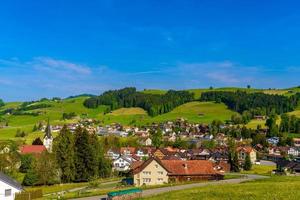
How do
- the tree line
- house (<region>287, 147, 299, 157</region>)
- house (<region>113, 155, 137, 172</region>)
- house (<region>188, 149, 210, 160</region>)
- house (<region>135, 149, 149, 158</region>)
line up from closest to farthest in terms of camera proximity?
the tree line
house (<region>113, 155, 137, 172</region>)
house (<region>135, 149, 149, 158</region>)
house (<region>188, 149, 210, 160</region>)
house (<region>287, 147, 299, 157</region>)

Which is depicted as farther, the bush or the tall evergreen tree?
the tall evergreen tree

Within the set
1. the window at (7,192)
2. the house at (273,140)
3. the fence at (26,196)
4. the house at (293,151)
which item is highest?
the house at (273,140)

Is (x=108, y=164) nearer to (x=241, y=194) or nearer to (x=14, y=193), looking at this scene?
(x=14, y=193)

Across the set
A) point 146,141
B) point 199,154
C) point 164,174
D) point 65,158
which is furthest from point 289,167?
point 146,141

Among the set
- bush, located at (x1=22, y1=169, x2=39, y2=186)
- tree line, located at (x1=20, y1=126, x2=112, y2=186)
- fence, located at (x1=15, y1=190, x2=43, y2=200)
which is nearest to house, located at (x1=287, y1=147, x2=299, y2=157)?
tree line, located at (x1=20, y1=126, x2=112, y2=186)

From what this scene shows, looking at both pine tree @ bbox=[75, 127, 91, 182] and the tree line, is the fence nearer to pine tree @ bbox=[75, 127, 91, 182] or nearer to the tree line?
the tree line

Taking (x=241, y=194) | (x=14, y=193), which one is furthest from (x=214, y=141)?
(x=241, y=194)

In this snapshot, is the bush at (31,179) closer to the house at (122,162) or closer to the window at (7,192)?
the window at (7,192)

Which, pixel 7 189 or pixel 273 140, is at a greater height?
pixel 273 140

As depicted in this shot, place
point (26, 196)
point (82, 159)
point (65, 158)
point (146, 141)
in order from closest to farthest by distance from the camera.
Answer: point (26, 196), point (65, 158), point (82, 159), point (146, 141)

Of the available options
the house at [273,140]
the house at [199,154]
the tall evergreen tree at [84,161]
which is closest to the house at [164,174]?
the tall evergreen tree at [84,161]

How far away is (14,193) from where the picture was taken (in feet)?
163

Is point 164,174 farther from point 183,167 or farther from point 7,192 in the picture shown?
point 7,192

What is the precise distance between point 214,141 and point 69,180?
331 feet
